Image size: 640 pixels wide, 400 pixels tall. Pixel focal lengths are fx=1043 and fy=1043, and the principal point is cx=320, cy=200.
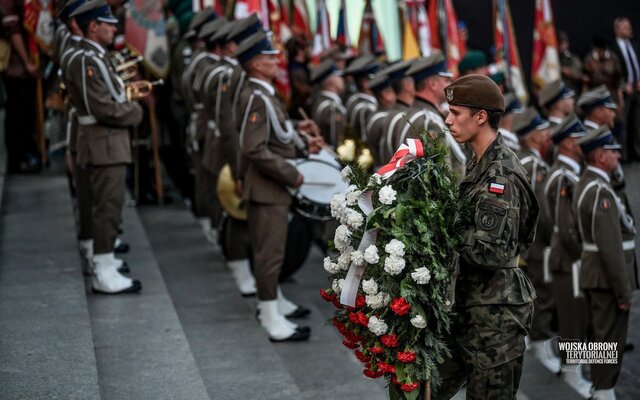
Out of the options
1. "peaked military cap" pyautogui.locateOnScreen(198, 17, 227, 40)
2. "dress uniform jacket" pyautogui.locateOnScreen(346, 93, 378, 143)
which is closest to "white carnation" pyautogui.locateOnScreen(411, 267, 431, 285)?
"peaked military cap" pyautogui.locateOnScreen(198, 17, 227, 40)

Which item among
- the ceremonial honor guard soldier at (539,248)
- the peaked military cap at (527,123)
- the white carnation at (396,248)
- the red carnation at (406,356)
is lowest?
the ceremonial honor guard soldier at (539,248)

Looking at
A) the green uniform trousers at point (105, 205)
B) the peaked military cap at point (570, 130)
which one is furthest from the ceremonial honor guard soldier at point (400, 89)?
the green uniform trousers at point (105, 205)

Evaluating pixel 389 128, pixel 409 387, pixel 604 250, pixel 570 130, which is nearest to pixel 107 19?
pixel 389 128

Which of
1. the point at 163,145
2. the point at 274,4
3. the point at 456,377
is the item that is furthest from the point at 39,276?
the point at 274,4

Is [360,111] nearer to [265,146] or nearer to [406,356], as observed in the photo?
[265,146]

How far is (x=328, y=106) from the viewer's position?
11688mm

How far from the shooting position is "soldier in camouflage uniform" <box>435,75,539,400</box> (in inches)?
180

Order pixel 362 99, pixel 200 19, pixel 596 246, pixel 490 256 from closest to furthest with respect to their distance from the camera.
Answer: pixel 490 256 → pixel 596 246 → pixel 200 19 → pixel 362 99

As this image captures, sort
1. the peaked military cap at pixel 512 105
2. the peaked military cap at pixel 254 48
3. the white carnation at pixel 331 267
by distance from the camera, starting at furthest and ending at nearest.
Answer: the peaked military cap at pixel 512 105
the peaked military cap at pixel 254 48
the white carnation at pixel 331 267

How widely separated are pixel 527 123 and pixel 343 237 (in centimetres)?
488

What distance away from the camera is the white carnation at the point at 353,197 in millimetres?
4734

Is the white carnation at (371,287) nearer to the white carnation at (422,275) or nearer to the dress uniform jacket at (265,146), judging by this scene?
the white carnation at (422,275)

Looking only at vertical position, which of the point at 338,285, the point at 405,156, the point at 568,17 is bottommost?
the point at 568,17

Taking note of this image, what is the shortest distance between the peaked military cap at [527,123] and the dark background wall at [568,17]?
1166 cm
